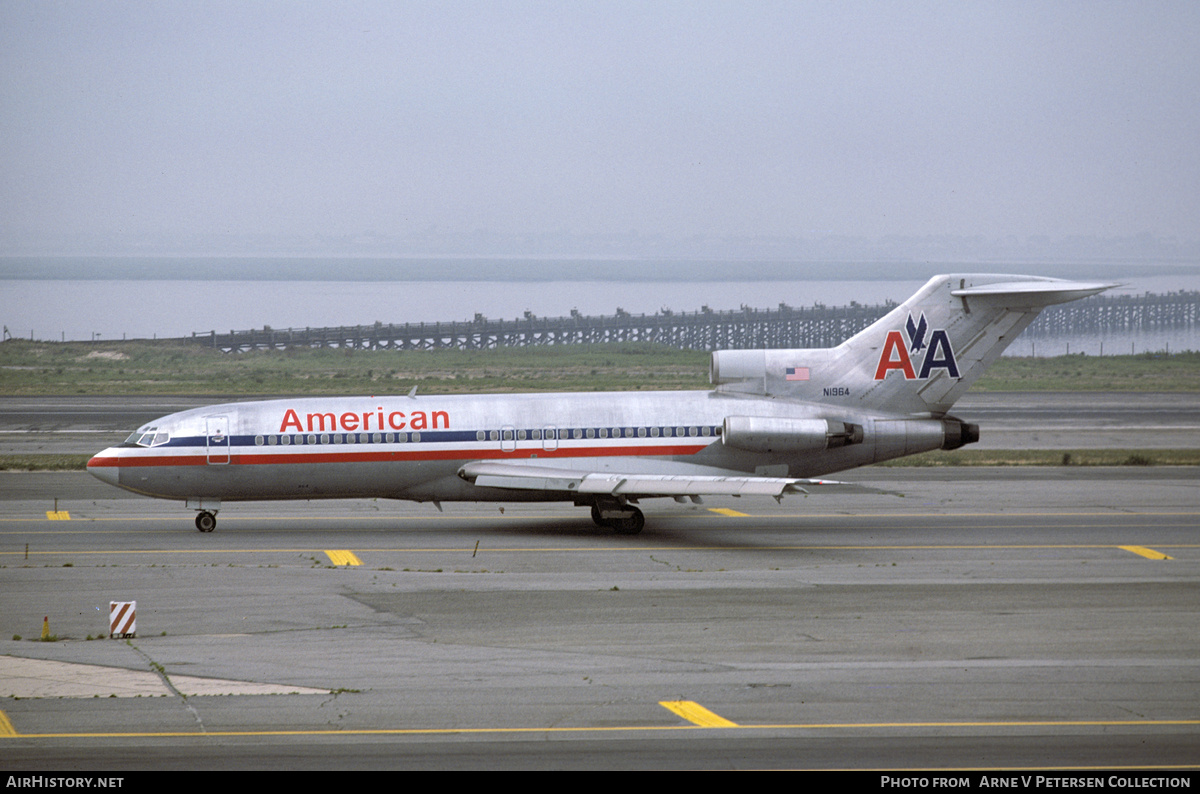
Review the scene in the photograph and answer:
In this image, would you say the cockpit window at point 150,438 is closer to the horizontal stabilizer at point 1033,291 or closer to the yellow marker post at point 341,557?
the yellow marker post at point 341,557

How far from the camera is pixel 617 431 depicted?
31250 mm

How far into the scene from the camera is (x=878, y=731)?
14.2 m

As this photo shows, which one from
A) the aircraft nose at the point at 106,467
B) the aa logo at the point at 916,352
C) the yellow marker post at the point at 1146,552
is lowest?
the yellow marker post at the point at 1146,552

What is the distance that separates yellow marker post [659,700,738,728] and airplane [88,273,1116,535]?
45.9 feet

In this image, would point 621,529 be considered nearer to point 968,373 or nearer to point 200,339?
point 968,373

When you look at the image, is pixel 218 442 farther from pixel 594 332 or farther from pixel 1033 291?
pixel 594 332

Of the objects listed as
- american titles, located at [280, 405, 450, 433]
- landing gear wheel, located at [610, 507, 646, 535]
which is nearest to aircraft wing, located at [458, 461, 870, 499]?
landing gear wheel, located at [610, 507, 646, 535]

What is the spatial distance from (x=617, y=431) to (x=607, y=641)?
41.4 ft

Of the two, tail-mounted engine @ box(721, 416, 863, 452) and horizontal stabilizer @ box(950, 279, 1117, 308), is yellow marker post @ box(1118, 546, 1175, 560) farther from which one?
tail-mounted engine @ box(721, 416, 863, 452)

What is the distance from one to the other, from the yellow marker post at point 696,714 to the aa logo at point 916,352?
61.5ft

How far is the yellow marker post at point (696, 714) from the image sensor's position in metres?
14.5

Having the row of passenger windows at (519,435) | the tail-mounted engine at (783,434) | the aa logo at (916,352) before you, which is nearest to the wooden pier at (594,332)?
the row of passenger windows at (519,435)

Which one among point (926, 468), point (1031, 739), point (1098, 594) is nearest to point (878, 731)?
point (1031, 739)
